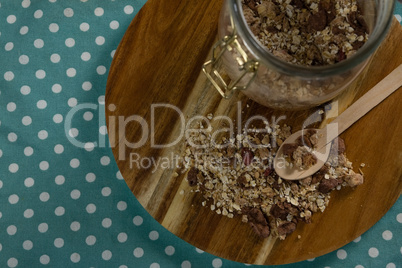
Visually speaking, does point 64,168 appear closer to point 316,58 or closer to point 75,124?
point 75,124

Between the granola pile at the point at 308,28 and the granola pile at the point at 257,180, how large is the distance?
179 millimetres

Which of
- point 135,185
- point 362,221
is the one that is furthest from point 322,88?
point 135,185

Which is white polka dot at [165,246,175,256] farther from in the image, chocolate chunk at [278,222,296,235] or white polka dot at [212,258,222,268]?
chocolate chunk at [278,222,296,235]

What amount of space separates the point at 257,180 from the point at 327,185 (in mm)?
150

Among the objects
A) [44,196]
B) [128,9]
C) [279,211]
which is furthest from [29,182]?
[279,211]

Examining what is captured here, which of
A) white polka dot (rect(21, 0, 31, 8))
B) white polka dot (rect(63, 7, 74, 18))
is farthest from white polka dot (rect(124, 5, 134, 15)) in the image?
white polka dot (rect(21, 0, 31, 8))

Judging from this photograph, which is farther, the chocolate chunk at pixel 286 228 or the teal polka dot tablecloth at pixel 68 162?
the teal polka dot tablecloth at pixel 68 162

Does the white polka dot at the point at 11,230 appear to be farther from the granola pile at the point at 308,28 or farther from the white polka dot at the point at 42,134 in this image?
the granola pile at the point at 308,28

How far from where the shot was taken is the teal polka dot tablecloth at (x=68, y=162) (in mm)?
1057

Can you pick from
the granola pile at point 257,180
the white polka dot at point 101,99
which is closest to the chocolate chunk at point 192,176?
the granola pile at point 257,180

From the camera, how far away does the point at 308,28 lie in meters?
0.82

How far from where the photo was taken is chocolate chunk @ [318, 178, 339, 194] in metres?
0.87

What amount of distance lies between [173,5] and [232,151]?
35 cm

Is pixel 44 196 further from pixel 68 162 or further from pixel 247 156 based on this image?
pixel 247 156
